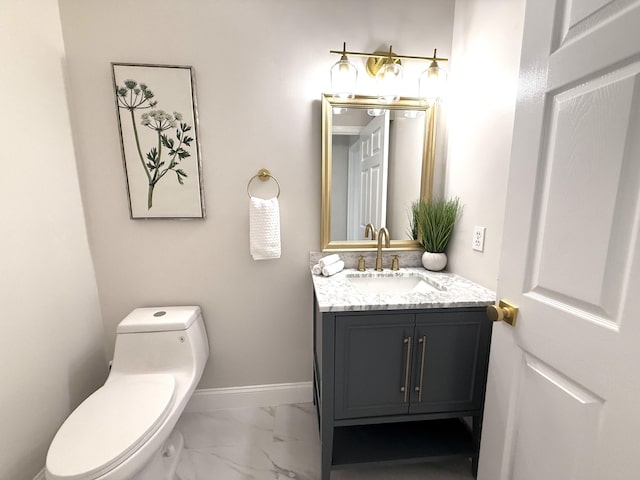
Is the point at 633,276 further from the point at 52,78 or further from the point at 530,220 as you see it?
the point at 52,78

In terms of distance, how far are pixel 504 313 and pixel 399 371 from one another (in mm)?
523

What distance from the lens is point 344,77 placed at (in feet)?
4.50

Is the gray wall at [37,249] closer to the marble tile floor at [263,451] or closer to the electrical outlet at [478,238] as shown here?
the marble tile floor at [263,451]

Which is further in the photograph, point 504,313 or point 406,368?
point 406,368

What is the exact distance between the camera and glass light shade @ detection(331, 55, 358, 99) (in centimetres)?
136

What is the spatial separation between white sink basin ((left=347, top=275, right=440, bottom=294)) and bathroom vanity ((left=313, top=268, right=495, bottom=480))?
0.79ft

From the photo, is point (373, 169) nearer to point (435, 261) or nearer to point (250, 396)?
point (435, 261)

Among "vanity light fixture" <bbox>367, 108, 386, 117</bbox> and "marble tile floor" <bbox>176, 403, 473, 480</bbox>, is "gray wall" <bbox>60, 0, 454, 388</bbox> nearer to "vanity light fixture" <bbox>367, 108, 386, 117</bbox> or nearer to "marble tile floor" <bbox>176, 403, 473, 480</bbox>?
"vanity light fixture" <bbox>367, 108, 386, 117</bbox>

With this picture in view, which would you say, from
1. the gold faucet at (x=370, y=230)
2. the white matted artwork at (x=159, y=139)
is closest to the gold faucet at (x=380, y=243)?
the gold faucet at (x=370, y=230)

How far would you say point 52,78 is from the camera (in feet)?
4.16

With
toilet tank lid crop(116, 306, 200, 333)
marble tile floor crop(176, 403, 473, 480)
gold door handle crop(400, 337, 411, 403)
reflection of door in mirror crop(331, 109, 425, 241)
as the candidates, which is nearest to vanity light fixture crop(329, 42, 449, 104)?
reflection of door in mirror crop(331, 109, 425, 241)

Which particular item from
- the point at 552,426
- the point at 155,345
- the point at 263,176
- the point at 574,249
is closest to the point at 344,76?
the point at 263,176

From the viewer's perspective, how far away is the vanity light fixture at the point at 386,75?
4.50 ft

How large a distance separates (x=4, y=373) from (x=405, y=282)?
177 cm
